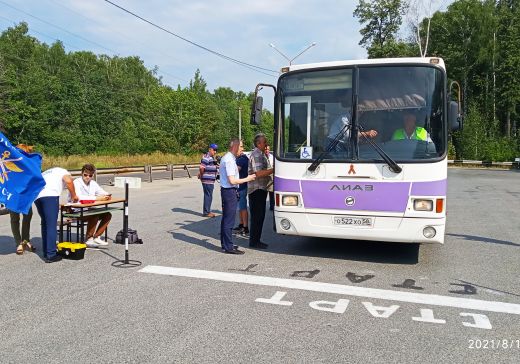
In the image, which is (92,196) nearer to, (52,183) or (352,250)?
(52,183)

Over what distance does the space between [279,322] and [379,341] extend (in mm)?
990

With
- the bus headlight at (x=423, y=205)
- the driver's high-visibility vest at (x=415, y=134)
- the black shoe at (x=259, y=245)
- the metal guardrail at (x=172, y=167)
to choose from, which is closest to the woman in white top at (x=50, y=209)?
the black shoe at (x=259, y=245)

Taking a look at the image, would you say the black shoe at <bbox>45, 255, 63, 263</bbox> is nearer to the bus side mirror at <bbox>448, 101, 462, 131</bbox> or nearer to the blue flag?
the blue flag

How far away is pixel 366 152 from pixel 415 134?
73 cm

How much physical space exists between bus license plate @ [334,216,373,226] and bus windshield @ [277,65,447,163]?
85 cm

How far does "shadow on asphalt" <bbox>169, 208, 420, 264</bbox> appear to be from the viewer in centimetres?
794

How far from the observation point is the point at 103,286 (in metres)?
6.09

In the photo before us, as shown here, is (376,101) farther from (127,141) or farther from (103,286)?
(127,141)

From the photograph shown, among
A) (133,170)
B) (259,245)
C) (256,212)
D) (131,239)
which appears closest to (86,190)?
(131,239)

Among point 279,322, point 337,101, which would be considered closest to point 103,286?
point 279,322

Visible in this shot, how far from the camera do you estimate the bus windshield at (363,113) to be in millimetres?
7027
